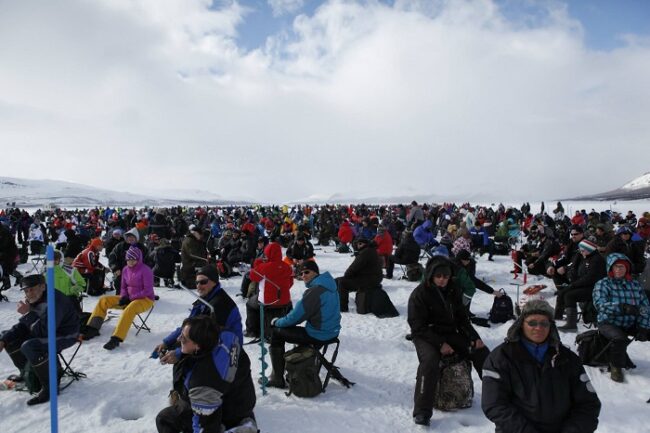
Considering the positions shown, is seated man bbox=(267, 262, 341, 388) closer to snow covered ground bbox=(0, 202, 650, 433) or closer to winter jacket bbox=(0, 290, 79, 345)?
snow covered ground bbox=(0, 202, 650, 433)

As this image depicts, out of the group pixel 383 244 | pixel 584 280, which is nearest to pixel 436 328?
pixel 584 280

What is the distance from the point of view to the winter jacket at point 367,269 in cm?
712

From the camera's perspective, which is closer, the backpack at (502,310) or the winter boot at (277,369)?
the winter boot at (277,369)

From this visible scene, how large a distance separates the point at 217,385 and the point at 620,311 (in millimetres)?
4625

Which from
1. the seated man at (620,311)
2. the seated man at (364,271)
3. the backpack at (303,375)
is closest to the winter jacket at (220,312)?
the backpack at (303,375)

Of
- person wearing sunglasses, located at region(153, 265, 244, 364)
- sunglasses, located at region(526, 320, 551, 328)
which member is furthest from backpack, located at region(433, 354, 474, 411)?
Answer: person wearing sunglasses, located at region(153, 265, 244, 364)

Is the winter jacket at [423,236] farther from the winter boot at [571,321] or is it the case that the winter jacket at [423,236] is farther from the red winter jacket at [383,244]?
the winter boot at [571,321]

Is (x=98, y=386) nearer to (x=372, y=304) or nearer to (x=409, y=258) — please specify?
(x=372, y=304)

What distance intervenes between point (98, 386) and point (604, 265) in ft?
23.4

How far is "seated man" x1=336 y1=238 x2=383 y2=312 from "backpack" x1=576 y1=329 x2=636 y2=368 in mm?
3278

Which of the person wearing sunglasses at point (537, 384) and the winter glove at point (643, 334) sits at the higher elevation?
the person wearing sunglasses at point (537, 384)

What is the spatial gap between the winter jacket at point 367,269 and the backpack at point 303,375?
3.08 meters

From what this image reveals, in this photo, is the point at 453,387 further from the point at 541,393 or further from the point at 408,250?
the point at 408,250

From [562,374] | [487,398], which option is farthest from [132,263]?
[562,374]
